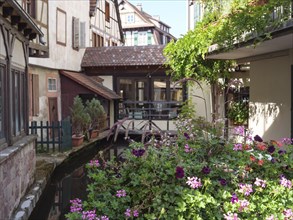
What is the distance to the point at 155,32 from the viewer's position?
37.5 metres

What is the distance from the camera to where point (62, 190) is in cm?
755

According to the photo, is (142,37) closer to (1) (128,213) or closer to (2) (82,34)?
(2) (82,34)

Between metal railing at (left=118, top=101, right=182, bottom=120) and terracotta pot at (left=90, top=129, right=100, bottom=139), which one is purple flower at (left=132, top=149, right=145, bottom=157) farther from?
metal railing at (left=118, top=101, right=182, bottom=120)

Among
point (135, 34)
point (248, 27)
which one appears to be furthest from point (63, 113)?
point (135, 34)

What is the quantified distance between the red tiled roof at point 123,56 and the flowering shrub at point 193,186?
43.8 ft

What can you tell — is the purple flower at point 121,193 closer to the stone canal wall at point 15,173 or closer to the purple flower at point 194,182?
the purple flower at point 194,182

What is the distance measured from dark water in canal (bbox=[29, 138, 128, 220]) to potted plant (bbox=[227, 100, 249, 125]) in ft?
14.0

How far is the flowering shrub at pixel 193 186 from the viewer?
2.81 m

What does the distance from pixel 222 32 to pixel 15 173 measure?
394 cm

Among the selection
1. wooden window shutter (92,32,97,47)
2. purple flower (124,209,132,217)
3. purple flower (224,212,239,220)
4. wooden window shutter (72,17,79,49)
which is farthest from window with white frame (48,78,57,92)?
purple flower (224,212,239,220)

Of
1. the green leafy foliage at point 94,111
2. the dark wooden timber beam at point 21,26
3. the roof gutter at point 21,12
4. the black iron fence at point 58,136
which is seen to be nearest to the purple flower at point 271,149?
the roof gutter at point 21,12

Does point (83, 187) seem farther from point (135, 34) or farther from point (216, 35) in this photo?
point (135, 34)

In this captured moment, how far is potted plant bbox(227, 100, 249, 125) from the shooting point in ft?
32.8

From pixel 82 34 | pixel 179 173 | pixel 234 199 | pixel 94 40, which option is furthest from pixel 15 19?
pixel 94 40
